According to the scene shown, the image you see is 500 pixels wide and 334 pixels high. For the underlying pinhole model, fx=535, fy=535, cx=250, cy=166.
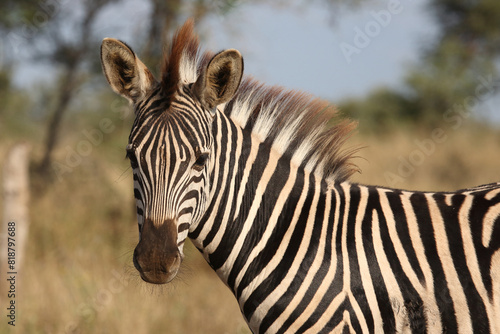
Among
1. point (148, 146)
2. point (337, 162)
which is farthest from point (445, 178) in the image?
point (148, 146)

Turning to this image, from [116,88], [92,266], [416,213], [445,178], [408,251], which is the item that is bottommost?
[92,266]

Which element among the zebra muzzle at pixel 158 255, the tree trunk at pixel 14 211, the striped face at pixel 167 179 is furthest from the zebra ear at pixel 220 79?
the tree trunk at pixel 14 211

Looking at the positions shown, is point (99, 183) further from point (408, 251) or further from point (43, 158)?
point (408, 251)

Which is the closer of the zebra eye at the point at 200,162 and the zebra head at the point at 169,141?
the zebra head at the point at 169,141

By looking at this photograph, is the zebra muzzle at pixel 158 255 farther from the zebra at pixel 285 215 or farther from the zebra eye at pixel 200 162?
the zebra eye at pixel 200 162

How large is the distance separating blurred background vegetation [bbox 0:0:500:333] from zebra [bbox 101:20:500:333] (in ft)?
1.48

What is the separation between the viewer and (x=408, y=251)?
9.75 ft

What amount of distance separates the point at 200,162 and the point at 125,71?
0.75 m

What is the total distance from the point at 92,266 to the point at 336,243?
17.0 ft

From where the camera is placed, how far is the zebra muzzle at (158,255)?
263 cm

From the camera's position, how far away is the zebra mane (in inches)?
128

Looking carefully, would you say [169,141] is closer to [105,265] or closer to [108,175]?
[105,265]

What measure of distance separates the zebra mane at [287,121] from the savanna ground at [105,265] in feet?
0.68

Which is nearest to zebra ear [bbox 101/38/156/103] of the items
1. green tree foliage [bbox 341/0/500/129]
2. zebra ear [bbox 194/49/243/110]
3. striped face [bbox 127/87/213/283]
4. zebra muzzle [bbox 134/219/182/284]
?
striped face [bbox 127/87/213/283]
